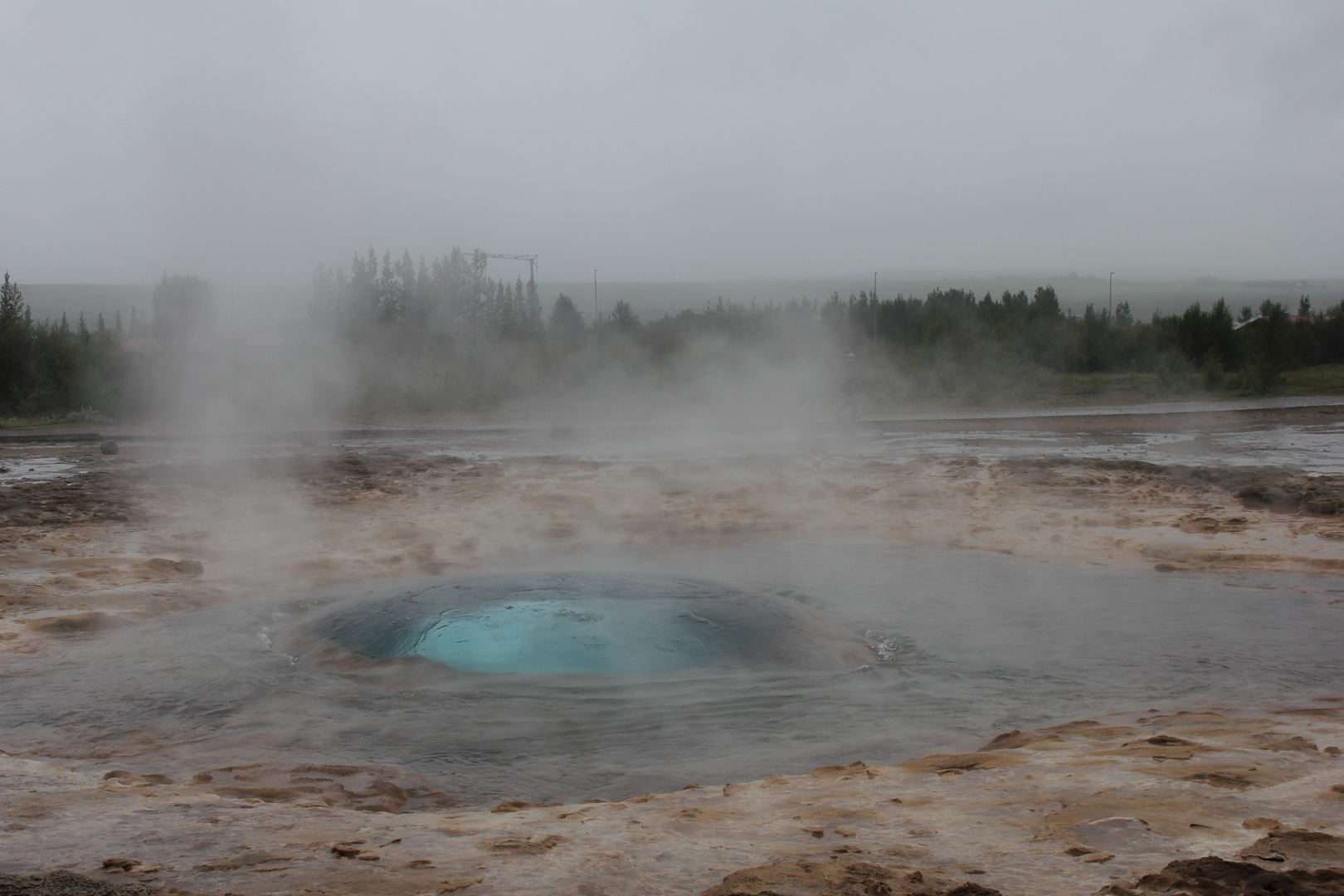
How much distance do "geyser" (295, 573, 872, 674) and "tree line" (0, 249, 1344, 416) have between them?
11.9m

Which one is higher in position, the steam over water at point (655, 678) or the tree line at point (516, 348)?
the tree line at point (516, 348)

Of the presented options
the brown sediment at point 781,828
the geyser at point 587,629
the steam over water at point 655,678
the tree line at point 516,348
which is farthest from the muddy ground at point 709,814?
the tree line at point 516,348

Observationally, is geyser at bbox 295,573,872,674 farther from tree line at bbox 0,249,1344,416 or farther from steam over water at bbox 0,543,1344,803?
tree line at bbox 0,249,1344,416

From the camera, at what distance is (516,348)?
88.3 ft

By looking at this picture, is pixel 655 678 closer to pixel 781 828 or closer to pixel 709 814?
pixel 709 814

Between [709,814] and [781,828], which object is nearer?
[781,828]

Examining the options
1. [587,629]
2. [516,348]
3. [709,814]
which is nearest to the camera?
[709,814]

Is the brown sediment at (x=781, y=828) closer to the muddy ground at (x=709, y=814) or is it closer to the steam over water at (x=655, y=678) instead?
the muddy ground at (x=709, y=814)

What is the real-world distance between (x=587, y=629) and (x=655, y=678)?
1.63 feet

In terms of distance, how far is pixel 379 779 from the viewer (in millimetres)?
3652

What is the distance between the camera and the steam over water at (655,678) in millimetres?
3969

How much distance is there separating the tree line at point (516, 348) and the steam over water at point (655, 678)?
11937mm

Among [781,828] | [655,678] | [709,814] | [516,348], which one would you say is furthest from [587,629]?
[516,348]

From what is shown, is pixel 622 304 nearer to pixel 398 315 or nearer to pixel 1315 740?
pixel 398 315
